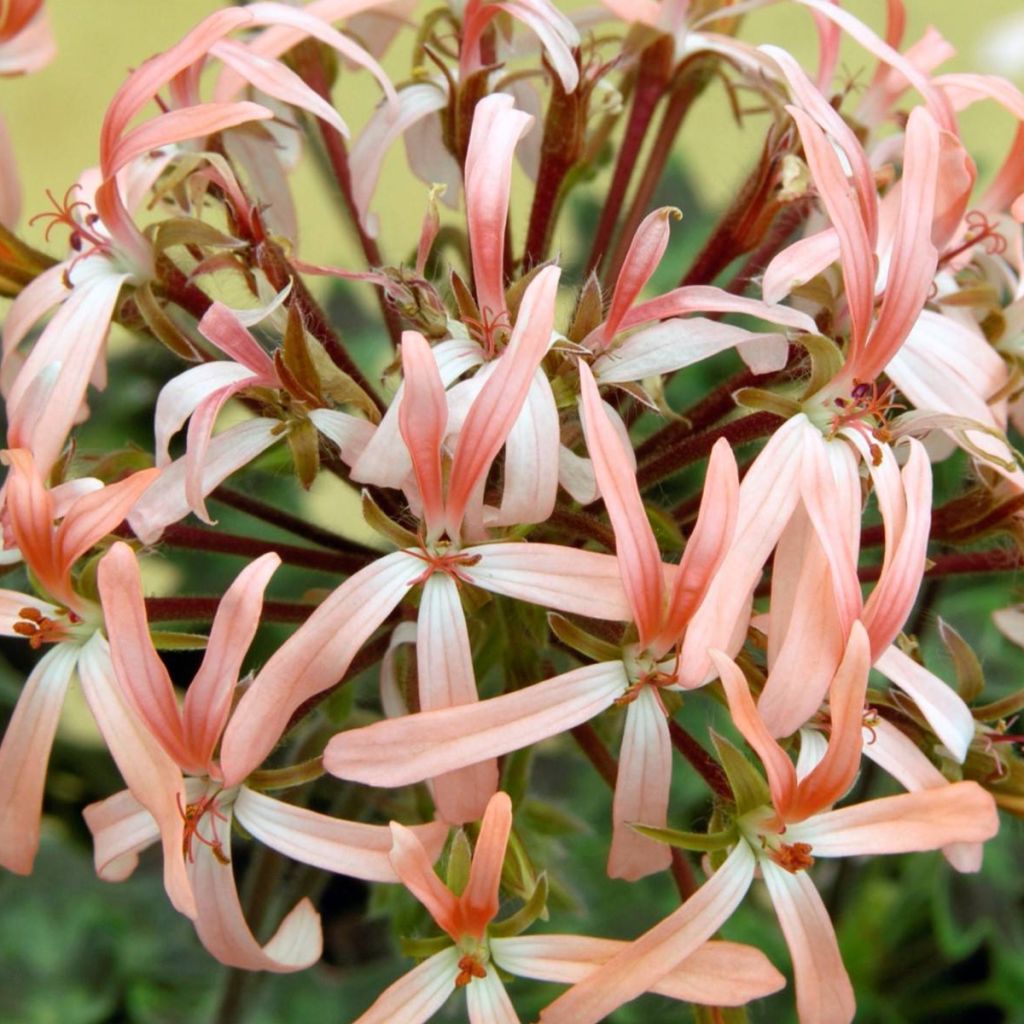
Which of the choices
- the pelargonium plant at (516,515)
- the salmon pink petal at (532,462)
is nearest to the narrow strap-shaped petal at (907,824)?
the pelargonium plant at (516,515)

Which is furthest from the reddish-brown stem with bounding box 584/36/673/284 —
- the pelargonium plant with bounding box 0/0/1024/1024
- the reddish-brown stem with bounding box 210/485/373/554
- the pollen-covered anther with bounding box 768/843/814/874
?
the pollen-covered anther with bounding box 768/843/814/874

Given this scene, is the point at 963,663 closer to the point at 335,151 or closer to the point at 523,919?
the point at 523,919

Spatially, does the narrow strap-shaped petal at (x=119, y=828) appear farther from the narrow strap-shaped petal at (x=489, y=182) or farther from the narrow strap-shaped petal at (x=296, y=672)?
the narrow strap-shaped petal at (x=489, y=182)

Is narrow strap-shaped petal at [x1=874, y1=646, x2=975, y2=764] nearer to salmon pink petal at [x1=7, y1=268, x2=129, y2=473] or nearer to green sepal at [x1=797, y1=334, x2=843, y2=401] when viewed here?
green sepal at [x1=797, y1=334, x2=843, y2=401]

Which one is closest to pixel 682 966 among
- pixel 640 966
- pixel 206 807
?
pixel 640 966

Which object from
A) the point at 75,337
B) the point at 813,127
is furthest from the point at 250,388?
the point at 813,127

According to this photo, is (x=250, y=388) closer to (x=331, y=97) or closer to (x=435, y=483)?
(x=435, y=483)
